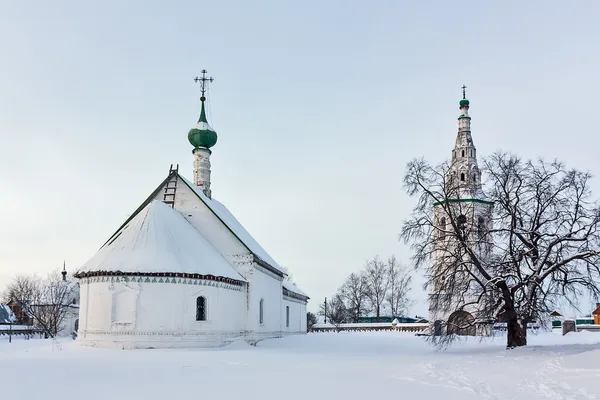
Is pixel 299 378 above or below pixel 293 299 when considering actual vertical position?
below

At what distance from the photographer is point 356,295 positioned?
86.6 meters

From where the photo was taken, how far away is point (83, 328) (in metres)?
23.9

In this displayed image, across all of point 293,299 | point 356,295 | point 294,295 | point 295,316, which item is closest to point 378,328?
point 295,316

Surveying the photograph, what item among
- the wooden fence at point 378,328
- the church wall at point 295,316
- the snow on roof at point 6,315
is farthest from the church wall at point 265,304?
the snow on roof at point 6,315

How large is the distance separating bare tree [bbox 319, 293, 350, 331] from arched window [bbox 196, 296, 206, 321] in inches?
2425

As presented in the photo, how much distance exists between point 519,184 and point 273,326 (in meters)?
17.3

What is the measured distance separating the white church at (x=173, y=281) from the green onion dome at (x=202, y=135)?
5.41 meters

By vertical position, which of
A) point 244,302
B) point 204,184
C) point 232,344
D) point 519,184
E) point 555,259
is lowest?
point 232,344

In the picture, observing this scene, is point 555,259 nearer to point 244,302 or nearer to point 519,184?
point 519,184

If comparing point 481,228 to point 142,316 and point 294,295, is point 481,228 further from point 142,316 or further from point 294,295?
point 294,295

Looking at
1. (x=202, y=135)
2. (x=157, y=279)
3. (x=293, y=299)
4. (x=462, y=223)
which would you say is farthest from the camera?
(x=293, y=299)

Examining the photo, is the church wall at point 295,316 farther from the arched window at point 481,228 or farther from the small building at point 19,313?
the small building at point 19,313

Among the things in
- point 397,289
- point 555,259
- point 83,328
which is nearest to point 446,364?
point 555,259

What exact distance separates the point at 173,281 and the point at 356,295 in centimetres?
6547
